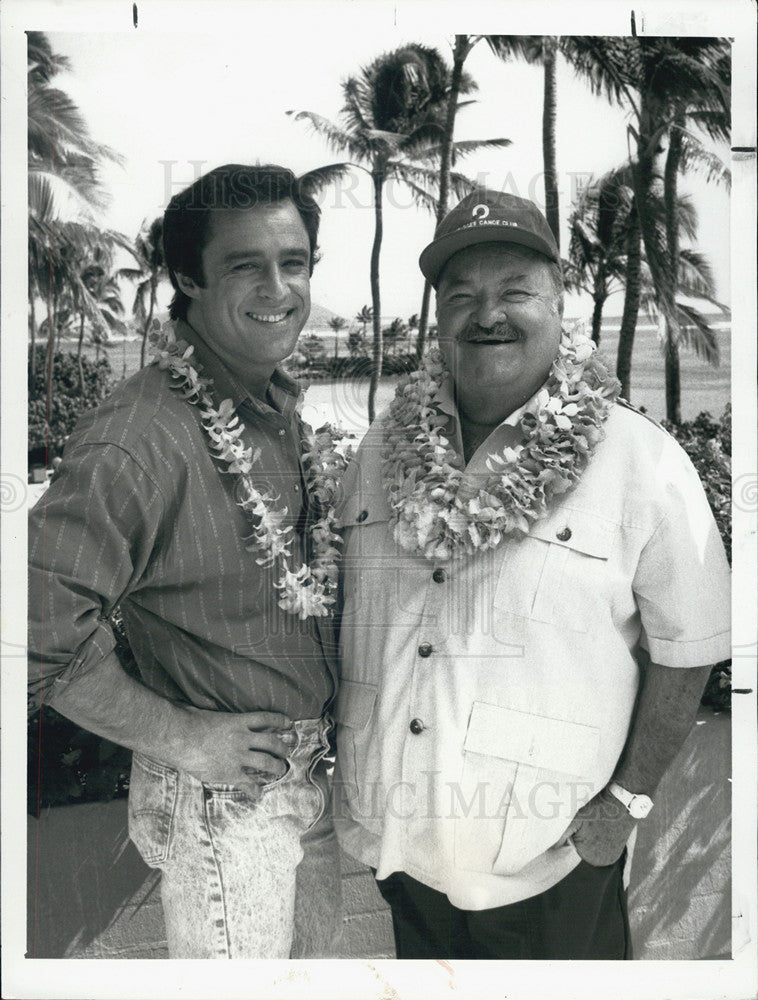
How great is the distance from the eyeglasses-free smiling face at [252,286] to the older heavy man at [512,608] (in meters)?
0.40

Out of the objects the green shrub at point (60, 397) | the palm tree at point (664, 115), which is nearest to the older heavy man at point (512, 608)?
the palm tree at point (664, 115)

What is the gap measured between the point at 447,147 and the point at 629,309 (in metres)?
0.73

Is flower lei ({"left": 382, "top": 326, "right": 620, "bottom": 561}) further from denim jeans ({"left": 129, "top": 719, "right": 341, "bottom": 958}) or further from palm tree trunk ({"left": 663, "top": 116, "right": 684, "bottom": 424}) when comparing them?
denim jeans ({"left": 129, "top": 719, "right": 341, "bottom": 958})

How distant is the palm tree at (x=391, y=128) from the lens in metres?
3.05

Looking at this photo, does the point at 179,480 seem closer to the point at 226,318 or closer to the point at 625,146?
the point at 226,318

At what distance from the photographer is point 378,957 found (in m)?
3.20

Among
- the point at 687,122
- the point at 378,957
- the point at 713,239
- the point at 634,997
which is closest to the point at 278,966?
the point at 378,957

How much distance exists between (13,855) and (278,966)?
905 mm

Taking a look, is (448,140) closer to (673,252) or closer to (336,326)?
(336,326)

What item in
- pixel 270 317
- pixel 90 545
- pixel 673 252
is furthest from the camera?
pixel 673 252

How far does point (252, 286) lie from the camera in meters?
2.94

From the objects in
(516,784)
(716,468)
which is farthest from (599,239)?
(516,784)

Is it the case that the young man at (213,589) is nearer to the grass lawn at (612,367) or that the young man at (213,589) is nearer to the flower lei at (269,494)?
the flower lei at (269,494)

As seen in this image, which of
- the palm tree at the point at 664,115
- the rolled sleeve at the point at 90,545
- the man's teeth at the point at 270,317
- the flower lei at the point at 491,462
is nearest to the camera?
the rolled sleeve at the point at 90,545
